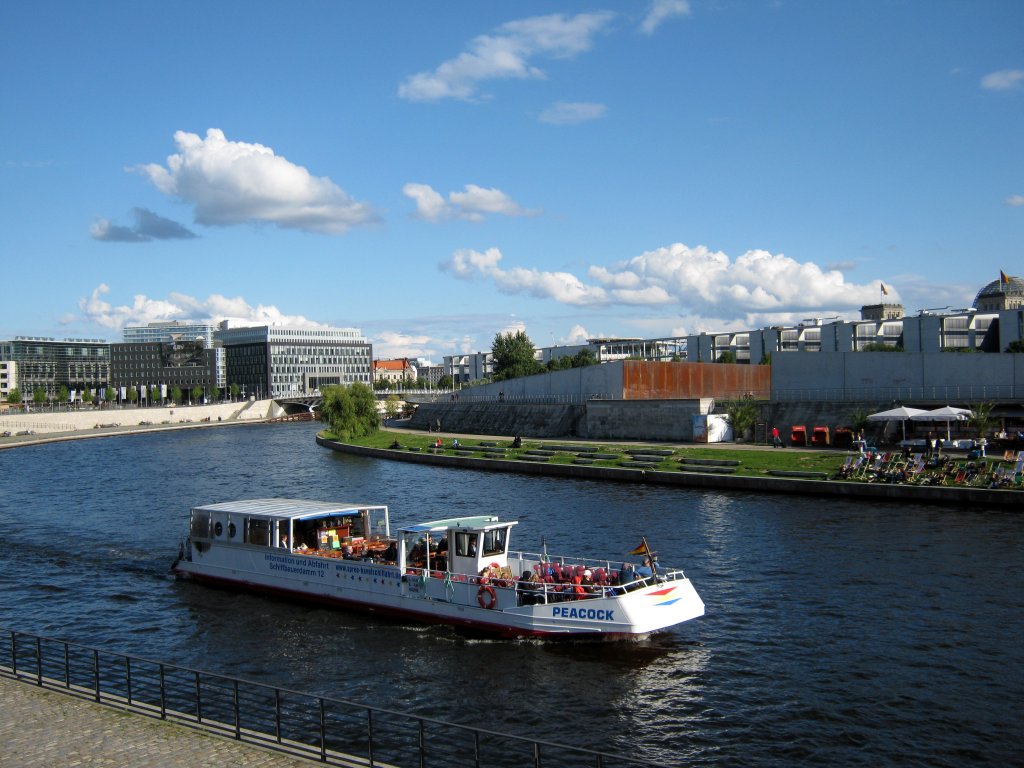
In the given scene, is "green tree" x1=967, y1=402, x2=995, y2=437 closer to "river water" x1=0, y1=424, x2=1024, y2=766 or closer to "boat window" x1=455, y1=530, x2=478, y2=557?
"river water" x1=0, y1=424, x2=1024, y2=766

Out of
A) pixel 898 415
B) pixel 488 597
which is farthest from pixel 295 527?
pixel 898 415

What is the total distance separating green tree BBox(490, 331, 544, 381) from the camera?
149875 millimetres

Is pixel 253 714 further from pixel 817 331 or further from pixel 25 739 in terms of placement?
pixel 817 331

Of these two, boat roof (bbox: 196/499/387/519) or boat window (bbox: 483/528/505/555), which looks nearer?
boat window (bbox: 483/528/505/555)

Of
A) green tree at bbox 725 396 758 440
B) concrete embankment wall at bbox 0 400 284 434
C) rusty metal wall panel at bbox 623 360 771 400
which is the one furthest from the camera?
concrete embankment wall at bbox 0 400 284 434

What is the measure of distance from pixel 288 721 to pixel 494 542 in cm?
1038

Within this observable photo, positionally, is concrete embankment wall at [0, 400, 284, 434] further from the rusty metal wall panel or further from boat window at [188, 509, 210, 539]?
boat window at [188, 509, 210, 539]

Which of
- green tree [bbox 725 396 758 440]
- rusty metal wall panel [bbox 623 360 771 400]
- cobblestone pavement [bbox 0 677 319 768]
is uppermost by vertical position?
rusty metal wall panel [bbox 623 360 771 400]

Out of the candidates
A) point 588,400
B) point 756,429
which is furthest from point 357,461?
point 756,429

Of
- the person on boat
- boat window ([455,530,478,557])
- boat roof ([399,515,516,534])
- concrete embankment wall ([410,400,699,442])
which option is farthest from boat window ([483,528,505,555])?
concrete embankment wall ([410,400,699,442])

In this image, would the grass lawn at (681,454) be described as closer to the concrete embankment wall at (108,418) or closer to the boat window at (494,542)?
the boat window at (494,542)

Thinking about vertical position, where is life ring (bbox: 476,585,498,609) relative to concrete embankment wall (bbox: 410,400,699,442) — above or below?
below

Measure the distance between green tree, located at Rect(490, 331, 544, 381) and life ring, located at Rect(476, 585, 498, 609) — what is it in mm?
119952

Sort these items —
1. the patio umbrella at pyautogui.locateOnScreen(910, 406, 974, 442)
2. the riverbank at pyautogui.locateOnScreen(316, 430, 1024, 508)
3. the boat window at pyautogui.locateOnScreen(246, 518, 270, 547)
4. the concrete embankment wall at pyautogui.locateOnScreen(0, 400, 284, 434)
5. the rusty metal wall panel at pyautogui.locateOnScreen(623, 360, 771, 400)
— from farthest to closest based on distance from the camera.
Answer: the concrete embankment wall at pyautogui.locateOnScreen(0, 400, 284, 434), the rusty metal wall panel at pyautogui.locateOnScreen(623, 360, 771, 400), the patio umbrella at pyautogui.locateOnScreen(910, 406, 974, 442), the riverbank at pyautogui.locateOnScreen(316, 430, 1024, 508), the boat window at pyautogui.locateOnScreen(246, 518, 270, 547)
